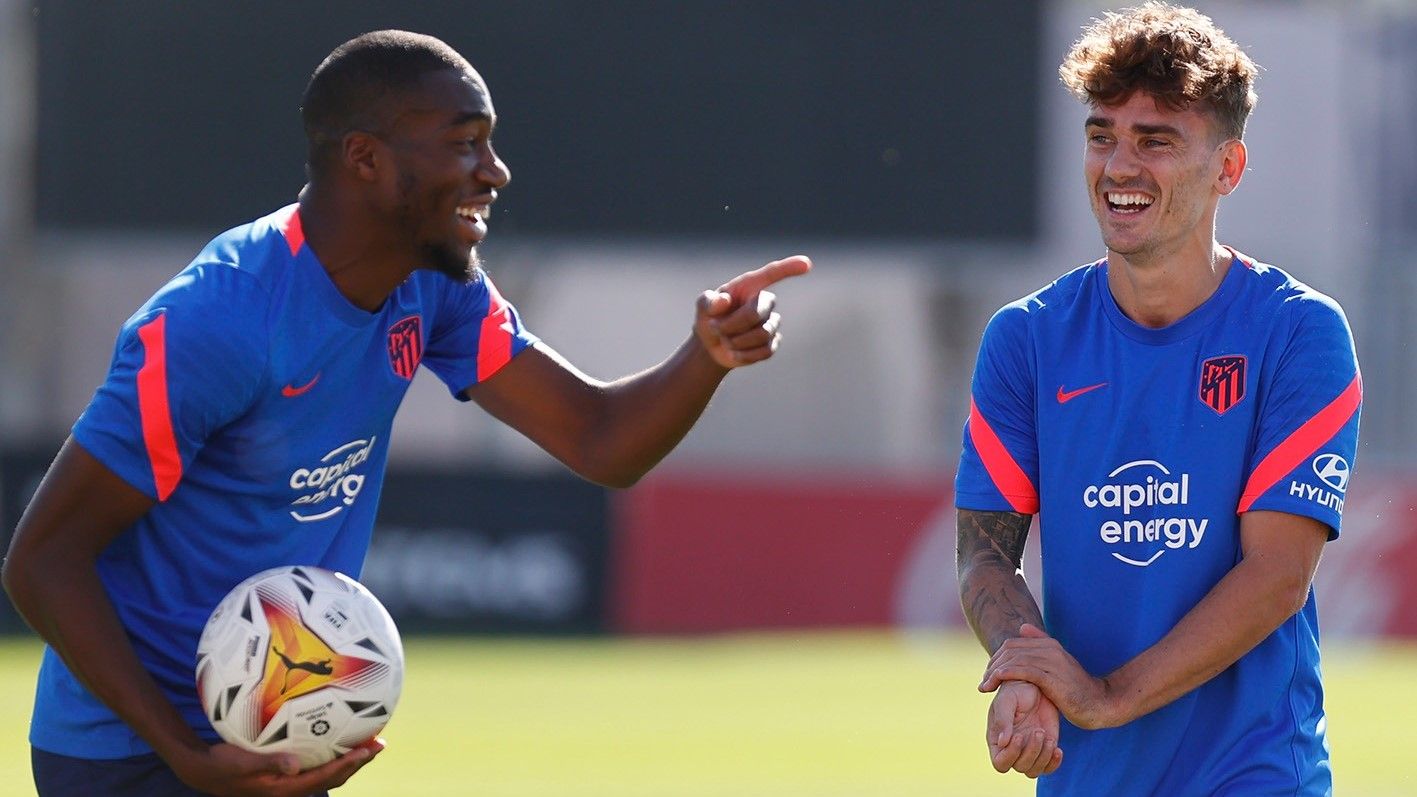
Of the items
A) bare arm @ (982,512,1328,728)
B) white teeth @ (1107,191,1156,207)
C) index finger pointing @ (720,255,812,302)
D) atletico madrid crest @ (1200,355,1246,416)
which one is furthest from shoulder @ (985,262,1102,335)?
bare arm @ (982,512,1328,728)

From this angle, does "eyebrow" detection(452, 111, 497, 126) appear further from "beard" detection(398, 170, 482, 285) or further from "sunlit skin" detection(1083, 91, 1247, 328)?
"sunlit skin" detection(1083, 91, 1247, 328)

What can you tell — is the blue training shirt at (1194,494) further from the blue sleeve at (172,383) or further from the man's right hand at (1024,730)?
the blue sleeve at (172,383)

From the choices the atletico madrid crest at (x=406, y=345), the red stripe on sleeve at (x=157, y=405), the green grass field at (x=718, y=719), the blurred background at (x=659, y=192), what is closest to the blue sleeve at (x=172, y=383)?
the red stripe on sleeve at (x=157, y=405)

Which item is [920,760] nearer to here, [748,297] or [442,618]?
[442,618]

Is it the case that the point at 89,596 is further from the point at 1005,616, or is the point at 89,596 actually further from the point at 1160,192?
the point at 1160,192

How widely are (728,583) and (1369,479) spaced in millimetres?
5919

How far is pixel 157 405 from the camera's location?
439 cm

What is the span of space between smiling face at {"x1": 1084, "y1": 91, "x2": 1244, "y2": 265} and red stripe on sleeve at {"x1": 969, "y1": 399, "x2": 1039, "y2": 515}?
51cm

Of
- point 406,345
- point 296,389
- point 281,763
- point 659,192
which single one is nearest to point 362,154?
point 406,345

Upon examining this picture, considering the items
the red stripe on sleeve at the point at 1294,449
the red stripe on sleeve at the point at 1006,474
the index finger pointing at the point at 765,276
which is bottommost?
the red stripe on sleeve at the point at 1006,474

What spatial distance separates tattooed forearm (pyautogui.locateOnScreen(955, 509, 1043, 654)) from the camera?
181 inches

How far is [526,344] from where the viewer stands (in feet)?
17.6

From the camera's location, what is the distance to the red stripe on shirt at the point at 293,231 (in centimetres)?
475

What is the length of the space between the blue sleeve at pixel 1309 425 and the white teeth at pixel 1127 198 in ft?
1.31
